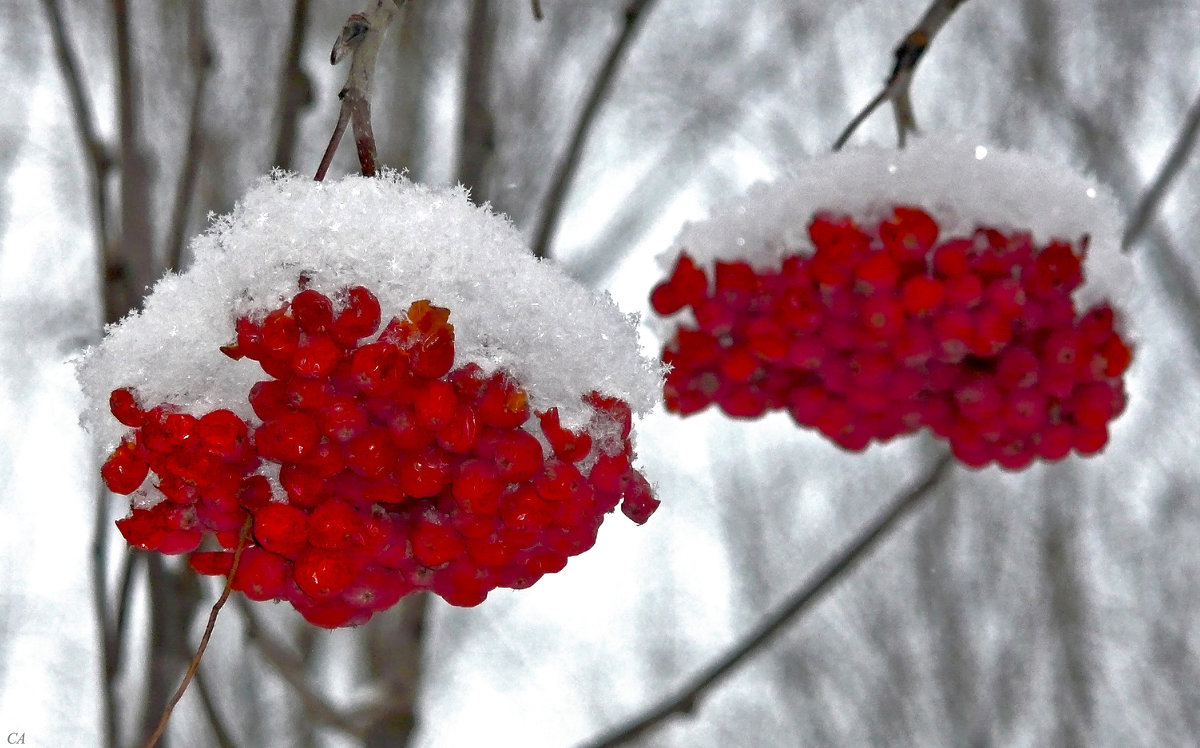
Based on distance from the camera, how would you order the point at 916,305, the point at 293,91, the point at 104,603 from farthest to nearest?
the point at 104,603, the point at 293,91, the point at 916,305

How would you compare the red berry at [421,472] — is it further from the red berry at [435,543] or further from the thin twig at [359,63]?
the thin twig at [359,63]

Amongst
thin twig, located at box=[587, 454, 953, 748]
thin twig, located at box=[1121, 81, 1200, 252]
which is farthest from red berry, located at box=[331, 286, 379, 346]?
thin twig, located at box=[1121, 81, 1200, 252]

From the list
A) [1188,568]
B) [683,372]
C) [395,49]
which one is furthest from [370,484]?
[1188,568]

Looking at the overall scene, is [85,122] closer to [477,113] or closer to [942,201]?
[477,113]

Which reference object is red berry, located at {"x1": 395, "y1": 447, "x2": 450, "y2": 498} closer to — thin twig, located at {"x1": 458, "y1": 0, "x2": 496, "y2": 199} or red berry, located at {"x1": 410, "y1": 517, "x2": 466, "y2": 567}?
red berry, located at {"x1": 410, "y1": 517, "x2": 466, "y2": 567}

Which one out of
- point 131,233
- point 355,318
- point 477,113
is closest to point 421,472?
point 355,318

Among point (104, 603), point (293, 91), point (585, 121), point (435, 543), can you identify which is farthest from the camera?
point (585, 121)
